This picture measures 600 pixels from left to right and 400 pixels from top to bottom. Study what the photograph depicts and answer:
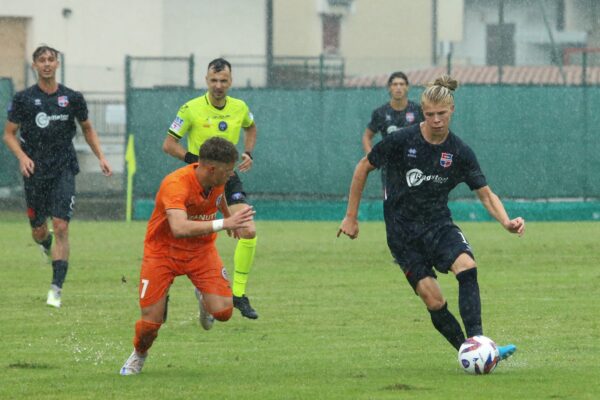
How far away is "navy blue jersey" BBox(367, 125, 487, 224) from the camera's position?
31.3 ft

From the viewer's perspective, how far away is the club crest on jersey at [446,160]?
31.2 feet

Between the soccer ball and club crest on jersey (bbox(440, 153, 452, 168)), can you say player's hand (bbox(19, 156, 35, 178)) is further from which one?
the soccer ball

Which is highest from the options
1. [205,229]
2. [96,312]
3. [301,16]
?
[301,16]

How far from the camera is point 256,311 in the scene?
42.7 ft

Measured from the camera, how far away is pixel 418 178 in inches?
377

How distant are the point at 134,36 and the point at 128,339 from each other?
2881 centimetres

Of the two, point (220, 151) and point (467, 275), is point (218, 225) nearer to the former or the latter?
point (220, 151)

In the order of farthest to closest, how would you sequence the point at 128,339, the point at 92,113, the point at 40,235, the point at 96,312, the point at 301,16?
the point at 301,16 < the point at 92,113 < the point at 40,235 < the point at 96,312 < the point at 128,339

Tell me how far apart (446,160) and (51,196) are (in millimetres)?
5300

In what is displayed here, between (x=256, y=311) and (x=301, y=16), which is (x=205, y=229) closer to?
(x=256, y=311)

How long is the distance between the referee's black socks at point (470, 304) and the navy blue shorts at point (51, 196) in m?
5.20

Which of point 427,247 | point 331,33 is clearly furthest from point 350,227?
point 331,33

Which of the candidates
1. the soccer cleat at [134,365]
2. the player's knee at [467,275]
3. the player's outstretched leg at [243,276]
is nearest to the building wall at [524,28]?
the player's outstretched leg at [243,276]

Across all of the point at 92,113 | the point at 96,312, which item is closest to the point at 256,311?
the point at 96,312
